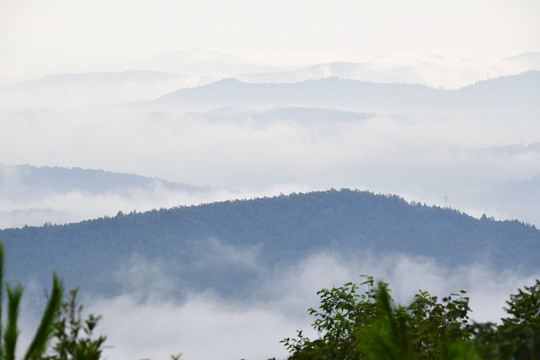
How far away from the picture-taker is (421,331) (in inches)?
495

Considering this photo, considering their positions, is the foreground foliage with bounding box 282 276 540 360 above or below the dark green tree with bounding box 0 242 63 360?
above

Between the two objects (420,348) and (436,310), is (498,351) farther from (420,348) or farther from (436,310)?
(436,310)

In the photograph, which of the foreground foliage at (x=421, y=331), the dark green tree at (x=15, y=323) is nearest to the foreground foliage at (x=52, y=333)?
the dark green tree at (x=15, y=323)

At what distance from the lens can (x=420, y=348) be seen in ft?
46.3

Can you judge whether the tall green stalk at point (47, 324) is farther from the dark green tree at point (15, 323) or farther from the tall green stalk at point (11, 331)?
the tall green stalk at point (11, 331)

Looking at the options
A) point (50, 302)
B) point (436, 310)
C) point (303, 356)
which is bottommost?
point (50, 302)

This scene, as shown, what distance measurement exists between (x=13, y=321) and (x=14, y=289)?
317 mm

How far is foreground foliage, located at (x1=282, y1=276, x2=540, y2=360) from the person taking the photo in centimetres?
762

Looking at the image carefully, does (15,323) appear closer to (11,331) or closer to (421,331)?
(11,331)

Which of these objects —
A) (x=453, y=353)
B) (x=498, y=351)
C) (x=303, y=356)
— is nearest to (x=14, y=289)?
(x=453, y=353)

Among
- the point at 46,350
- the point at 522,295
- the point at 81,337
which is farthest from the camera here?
the point at 522,295

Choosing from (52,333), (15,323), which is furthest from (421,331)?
(15,323)

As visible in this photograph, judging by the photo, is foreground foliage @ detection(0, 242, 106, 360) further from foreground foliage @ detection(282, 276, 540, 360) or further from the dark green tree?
foreground foliage @ detection(282, 276, 540, 360)

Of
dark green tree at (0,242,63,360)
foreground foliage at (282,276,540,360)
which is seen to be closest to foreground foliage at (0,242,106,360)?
dark green tree at (0,242,63,360)
